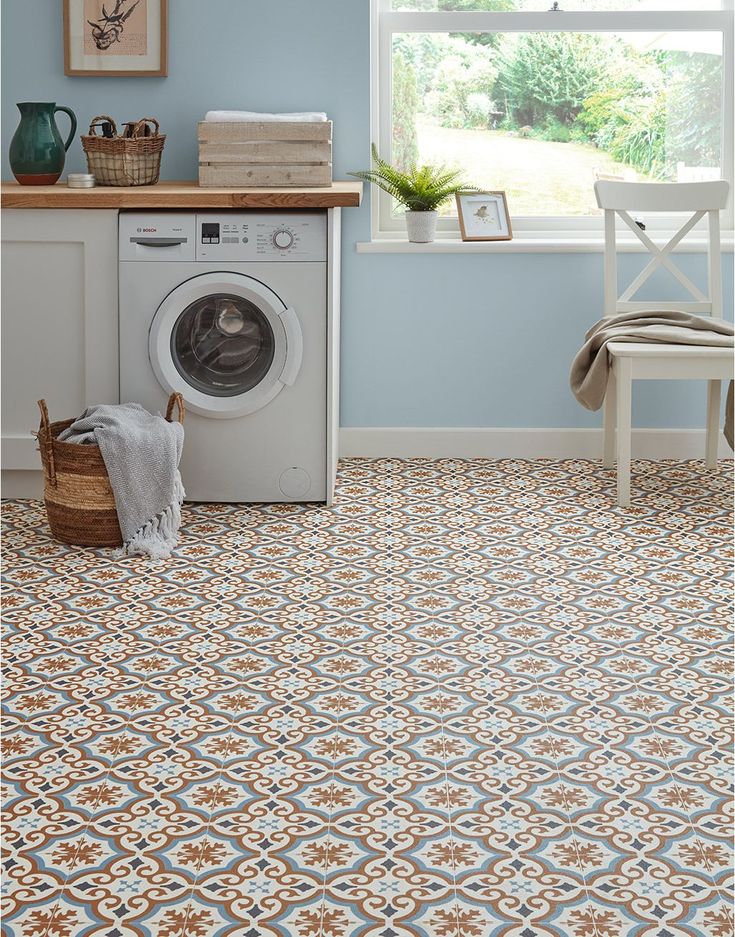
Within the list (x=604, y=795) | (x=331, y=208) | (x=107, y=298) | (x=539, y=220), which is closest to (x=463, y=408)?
(x=539, y=220)

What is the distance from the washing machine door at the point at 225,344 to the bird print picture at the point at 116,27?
106 cm

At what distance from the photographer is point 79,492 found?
3131 millimetres

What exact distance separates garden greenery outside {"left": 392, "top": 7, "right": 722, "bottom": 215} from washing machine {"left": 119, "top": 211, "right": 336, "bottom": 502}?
3.45 ft

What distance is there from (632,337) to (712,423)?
528mm

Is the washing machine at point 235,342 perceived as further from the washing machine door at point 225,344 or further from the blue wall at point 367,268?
the blue wall at point 367,268

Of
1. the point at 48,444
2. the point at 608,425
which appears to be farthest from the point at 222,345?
the point at 608,425

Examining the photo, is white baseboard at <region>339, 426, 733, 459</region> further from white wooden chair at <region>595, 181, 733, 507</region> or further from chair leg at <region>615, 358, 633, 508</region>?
chair leg at <region>615, 358, 633, 508</region>

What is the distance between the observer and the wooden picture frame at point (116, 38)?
384 centimetres

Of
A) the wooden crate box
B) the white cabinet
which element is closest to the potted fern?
the wooden crate box

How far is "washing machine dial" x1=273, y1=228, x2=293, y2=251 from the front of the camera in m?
3.35

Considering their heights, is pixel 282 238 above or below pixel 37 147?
below

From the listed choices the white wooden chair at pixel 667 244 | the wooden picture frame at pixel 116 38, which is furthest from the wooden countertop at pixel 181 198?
the white wooden chair at pixel 667 244

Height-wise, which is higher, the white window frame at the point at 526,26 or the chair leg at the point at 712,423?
the white window frame at the point at 526,26

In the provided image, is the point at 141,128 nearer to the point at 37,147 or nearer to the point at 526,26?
the point at 37,147
